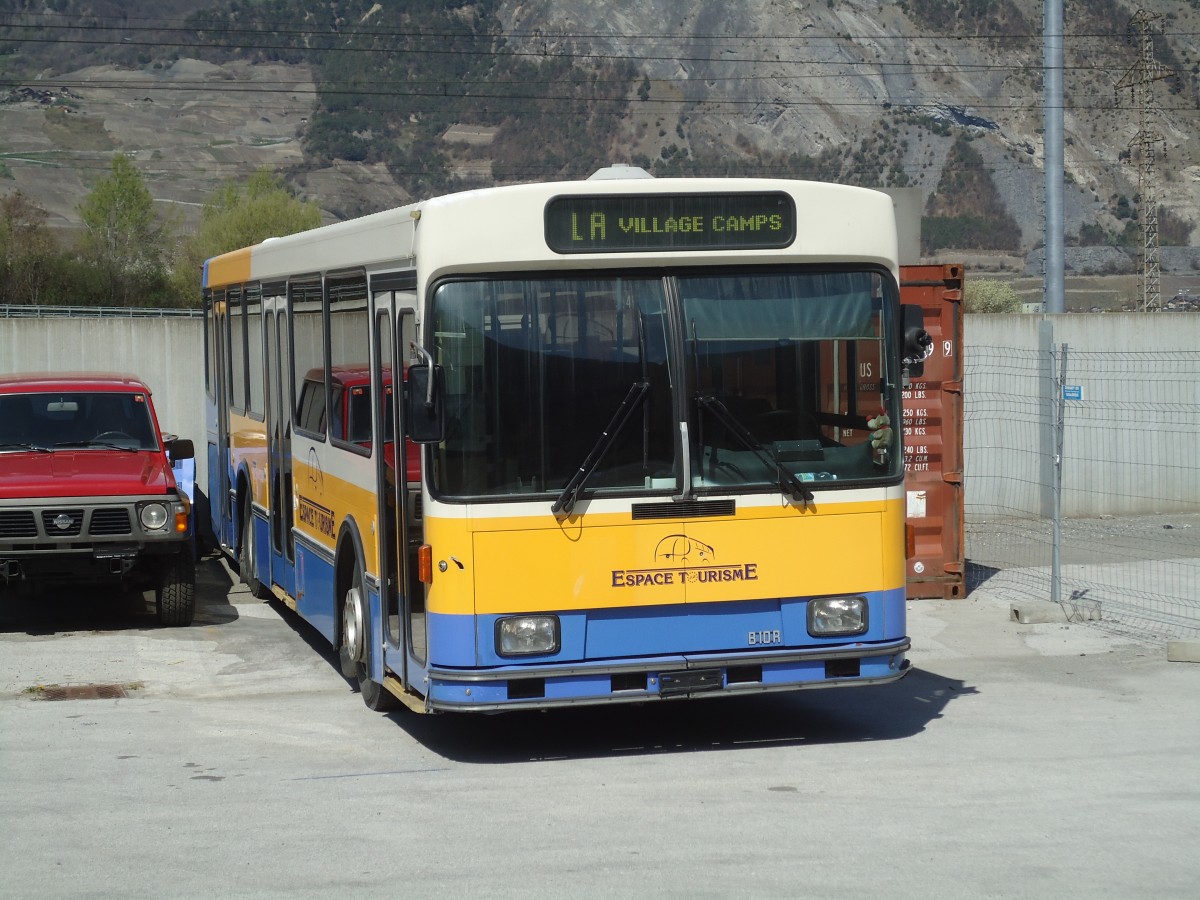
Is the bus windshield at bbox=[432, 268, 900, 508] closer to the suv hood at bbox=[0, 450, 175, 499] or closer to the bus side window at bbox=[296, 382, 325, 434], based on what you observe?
the bus side window at bbox=[296, 382, 325, 434]

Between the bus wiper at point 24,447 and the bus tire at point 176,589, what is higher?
the bus wiper at point 24,447

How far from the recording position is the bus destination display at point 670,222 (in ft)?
25.9

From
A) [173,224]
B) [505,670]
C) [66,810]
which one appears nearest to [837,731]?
[505,670]

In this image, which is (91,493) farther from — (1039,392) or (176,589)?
(1039,392)

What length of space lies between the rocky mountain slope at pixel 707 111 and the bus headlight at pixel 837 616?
14385 centimetres

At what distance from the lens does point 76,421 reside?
13.6 meters

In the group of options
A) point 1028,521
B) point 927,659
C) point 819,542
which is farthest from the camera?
point 1028,521

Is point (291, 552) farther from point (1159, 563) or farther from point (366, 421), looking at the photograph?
point (1159, 563)

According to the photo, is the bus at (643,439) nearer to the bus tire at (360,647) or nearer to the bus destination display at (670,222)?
the bus destination display at (670,222)

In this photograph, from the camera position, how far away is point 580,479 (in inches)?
307

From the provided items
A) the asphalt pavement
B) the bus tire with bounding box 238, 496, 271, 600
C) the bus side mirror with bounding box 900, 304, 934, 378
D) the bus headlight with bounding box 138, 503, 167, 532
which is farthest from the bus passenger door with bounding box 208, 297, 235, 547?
the bus side mirror with bounding box 900, 304, 934, 378

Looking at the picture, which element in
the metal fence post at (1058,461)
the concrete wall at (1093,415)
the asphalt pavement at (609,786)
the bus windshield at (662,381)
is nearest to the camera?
the asphalt pavement at (609,786)

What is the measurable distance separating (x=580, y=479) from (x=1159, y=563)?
384 inches

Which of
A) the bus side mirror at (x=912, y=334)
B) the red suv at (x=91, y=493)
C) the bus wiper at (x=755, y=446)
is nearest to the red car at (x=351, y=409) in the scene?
the bus wiper at (x=755, y=446)
